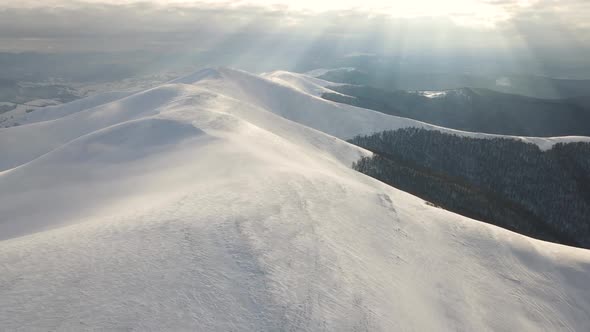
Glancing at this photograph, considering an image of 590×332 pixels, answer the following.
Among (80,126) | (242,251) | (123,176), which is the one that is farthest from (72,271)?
(80,126)

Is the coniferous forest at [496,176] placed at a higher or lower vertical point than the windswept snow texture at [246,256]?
lower

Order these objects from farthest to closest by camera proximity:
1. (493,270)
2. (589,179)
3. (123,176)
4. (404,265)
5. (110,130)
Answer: (589,179) → (110,130) → (123,176) → (493,270) → (404,265)

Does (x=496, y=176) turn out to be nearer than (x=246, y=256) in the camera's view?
No

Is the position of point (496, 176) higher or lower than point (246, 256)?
lower

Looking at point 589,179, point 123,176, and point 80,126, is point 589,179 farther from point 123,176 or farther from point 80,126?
point 80,126

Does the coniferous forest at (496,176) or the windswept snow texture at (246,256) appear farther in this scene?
the coniferous forest at (496,176)
